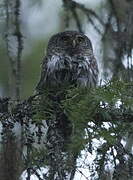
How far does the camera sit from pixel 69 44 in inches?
169

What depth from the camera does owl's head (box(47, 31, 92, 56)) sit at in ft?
13.6

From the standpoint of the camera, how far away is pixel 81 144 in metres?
1.66

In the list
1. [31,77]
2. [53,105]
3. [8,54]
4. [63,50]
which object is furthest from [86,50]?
[53,105]

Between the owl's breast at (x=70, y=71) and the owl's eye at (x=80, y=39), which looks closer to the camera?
the owl's breast at (x=70, y=71)

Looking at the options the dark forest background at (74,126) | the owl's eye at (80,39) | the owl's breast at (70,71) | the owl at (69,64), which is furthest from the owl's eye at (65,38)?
the dark forest background at (74,126)

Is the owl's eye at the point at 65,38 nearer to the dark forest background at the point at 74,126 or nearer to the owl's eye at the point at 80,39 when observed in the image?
the owl's eye at the point at 80,39

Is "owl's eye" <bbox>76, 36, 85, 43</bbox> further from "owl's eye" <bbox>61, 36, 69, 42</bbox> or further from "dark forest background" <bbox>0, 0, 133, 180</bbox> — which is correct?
"dark forest background" <bbox>0, 0, 133, 180</bbox>

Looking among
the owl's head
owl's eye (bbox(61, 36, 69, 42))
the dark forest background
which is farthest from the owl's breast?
the dark forest background

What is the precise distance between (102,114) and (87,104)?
133 mm

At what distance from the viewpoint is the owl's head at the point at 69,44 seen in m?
4.14

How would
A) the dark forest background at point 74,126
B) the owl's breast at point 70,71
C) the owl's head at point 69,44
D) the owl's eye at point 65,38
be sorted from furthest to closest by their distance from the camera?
the owl's eye at point 65,38 → the owl's head at point 69,44 → the owl's breast at point 70,71 → the dark forest background at point 74,126

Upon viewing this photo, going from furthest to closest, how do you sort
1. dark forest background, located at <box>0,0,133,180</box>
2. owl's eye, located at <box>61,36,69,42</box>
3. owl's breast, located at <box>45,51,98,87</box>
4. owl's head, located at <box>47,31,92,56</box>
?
owl's eye, located at <box>61,36,69,42</box>, owl's head, located at <box>47,31,92,56</box>, owl's breast, located at <box>45,51,98,87</box>, dark forest background, located at <box>0,0,133,180</box>

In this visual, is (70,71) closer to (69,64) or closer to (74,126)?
(69,64)

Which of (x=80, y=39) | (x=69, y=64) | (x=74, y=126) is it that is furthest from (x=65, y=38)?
(x=74, y=126)
